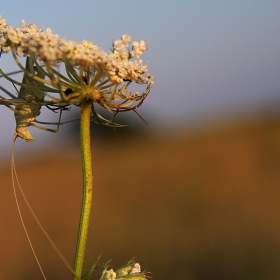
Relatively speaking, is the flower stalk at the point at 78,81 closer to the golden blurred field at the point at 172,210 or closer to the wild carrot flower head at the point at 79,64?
the wild carrot flower head at the point at 79,64

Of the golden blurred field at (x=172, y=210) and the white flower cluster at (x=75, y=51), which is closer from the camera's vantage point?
the white flower cluster at (x=75, y=51)

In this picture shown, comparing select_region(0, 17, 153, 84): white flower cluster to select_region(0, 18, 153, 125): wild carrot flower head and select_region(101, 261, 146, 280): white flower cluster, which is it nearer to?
select_region(0, 18, 153, 125): wild carrot flower head

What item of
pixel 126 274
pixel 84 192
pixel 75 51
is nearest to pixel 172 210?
pixel 126 274

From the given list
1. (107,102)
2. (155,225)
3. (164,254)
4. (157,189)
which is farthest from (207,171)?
(107,102)

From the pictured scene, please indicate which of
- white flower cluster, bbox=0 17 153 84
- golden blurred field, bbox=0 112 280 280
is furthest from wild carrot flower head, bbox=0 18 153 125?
golden blurred field, bbox=0 112 280 280

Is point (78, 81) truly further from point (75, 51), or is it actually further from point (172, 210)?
point (172, 210)

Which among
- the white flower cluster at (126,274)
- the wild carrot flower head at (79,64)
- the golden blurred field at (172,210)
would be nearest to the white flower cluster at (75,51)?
the wild carrot flower head at (79,64)
